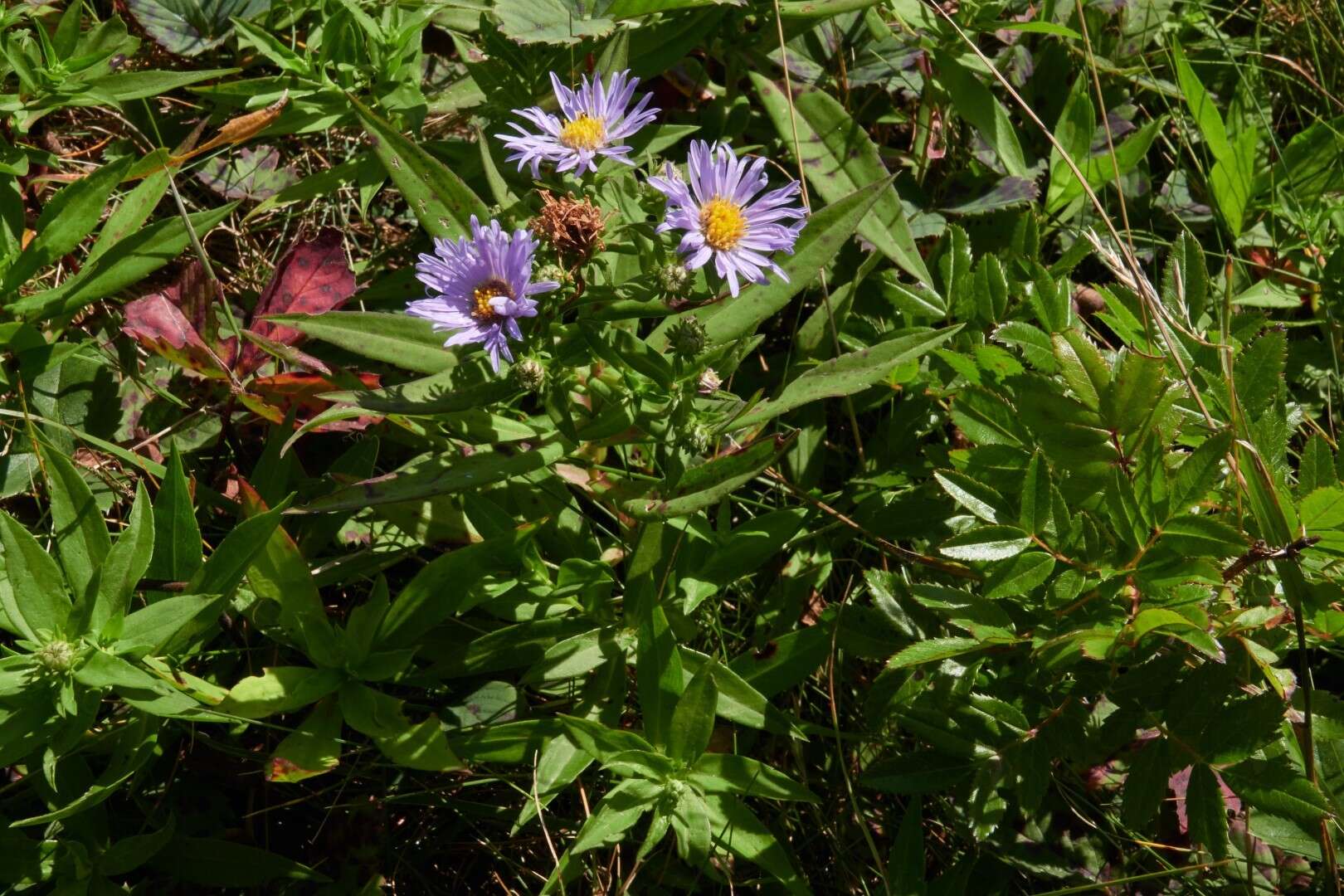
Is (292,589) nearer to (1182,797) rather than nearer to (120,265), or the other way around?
(120,265)

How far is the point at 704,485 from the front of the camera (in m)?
1.98

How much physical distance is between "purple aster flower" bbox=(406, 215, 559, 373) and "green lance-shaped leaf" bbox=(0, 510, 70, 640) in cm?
72

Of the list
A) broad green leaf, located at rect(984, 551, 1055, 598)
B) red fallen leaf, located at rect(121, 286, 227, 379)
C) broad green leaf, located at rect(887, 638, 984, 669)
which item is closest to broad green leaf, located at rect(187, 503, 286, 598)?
red fallen leaf, located at rect(121, 286, 227, 379)

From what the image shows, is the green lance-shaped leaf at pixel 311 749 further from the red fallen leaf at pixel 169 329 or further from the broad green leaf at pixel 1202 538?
the broad green leaf at pixel 1202 538

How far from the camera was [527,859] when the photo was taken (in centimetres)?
236

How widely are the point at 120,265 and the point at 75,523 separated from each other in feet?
2.07

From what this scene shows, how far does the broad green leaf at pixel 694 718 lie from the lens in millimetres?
1974

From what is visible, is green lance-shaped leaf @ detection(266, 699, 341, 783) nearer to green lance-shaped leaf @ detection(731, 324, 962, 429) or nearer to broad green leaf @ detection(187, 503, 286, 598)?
broad green leaf @ detection(187, 503, 286, 598)

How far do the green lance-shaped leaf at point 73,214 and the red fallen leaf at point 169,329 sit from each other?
191 mm

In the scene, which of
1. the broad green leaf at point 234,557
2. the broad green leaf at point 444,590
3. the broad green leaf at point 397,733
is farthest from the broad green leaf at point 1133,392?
the broad green leaf at point 234,557

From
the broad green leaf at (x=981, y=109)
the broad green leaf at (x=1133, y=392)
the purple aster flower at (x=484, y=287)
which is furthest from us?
the broad green leaf at (x=981, y=109)

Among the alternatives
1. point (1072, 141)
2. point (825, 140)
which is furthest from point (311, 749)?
point (1072, 141)

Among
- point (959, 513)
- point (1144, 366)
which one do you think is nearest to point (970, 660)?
point (959, 513)

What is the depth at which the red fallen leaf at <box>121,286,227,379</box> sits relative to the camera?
2330 millimetres
